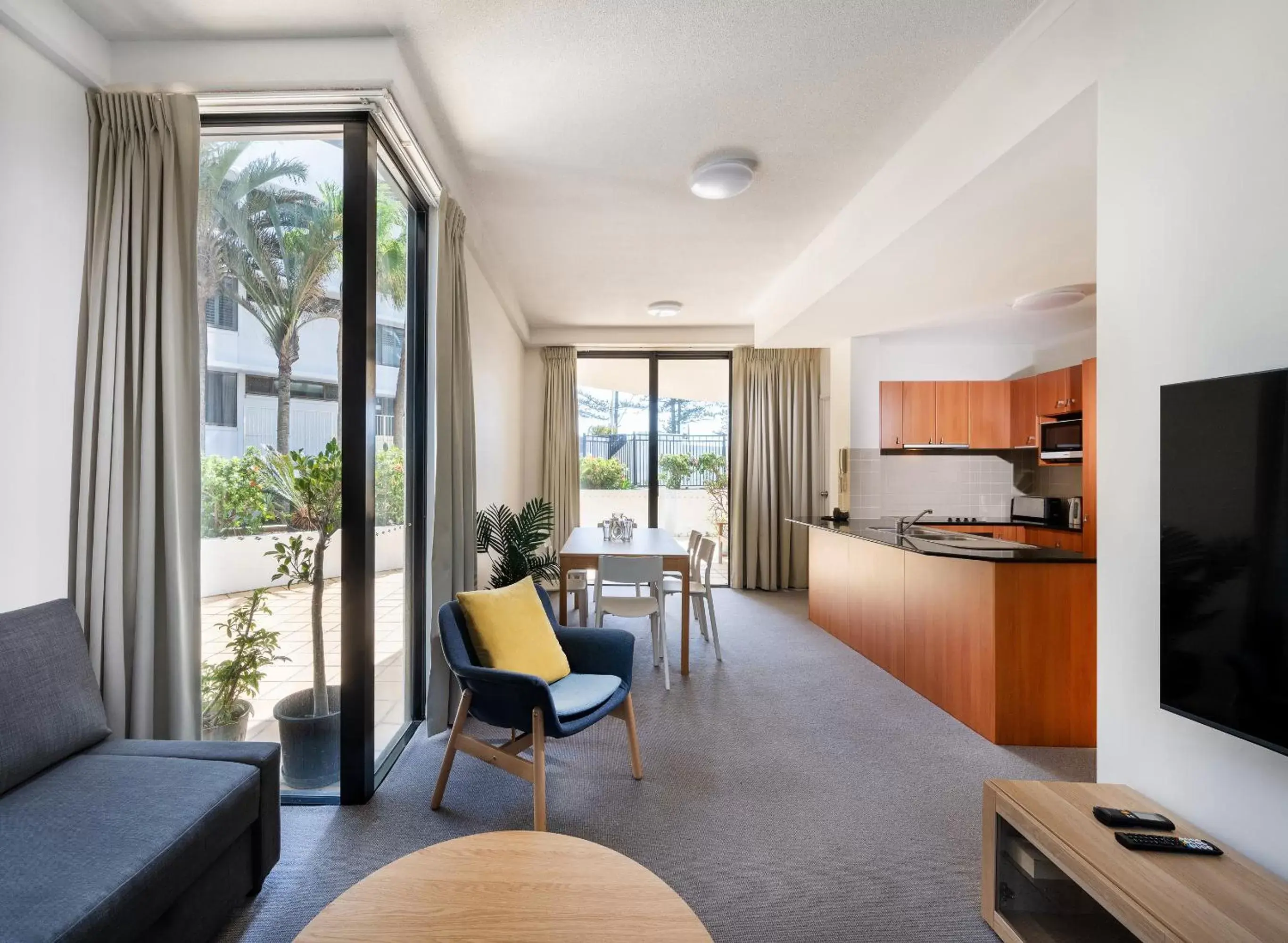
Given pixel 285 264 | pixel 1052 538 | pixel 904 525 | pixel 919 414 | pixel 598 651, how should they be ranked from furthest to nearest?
1. pixel 919 414
2. pixel 1052 538
3. pixel 904 525
4. pixel 598 651
5. pixel 285 264

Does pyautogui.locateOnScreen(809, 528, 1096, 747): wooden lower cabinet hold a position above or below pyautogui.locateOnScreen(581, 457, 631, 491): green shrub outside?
below

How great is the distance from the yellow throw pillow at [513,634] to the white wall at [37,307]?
131 centimetres

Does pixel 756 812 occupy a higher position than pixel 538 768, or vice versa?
pixel 538 768

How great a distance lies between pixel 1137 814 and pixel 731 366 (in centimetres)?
530

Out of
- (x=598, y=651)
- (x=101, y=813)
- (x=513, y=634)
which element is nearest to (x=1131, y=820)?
(x=598, y=651)

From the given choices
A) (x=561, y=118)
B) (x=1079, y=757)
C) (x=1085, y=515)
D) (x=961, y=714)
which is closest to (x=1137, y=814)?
(x=1079, y=757)

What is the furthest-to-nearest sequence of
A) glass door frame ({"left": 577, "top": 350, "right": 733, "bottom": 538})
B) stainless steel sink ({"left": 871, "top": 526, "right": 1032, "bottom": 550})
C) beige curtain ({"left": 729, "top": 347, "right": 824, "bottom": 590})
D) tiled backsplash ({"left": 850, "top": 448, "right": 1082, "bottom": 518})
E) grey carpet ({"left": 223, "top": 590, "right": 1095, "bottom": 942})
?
glass door frame ({"left": 577, "top": 350, "right": 733, "bottom": 538}) → beige curtain ({"left": 729, "top": 347, "right": 824, "bottom": 590}) → tiled backsplash ({"left": 850, "top": 448, "right": 1082, "bottom": 518}) → stainless steel sink ({"left": 871, "top": 526, "right": 1032, "bottom": 550}) → grey carpet ({"left": 223, "top": 590, "right": 1095, "bottom": 942})

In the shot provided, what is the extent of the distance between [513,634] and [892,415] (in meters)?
4.48

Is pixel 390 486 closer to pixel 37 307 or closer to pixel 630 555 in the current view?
pixel 37 307

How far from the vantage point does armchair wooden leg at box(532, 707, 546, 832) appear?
200 cm

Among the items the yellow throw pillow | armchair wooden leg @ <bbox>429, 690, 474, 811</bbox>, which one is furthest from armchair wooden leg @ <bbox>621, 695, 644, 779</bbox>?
armchair wooden leg @ <bbox>429, 690, 474, 811</bbox>

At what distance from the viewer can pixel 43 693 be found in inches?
62.4

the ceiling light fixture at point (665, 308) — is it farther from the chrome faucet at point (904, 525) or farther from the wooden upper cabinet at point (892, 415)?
the chrome faucet at point (904, 525)

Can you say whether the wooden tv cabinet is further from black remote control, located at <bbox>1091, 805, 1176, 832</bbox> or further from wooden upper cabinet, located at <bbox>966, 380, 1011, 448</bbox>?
Answer: wooden upper cabinet, located at <bbox>966, 380, 1011, 448</bbox>
